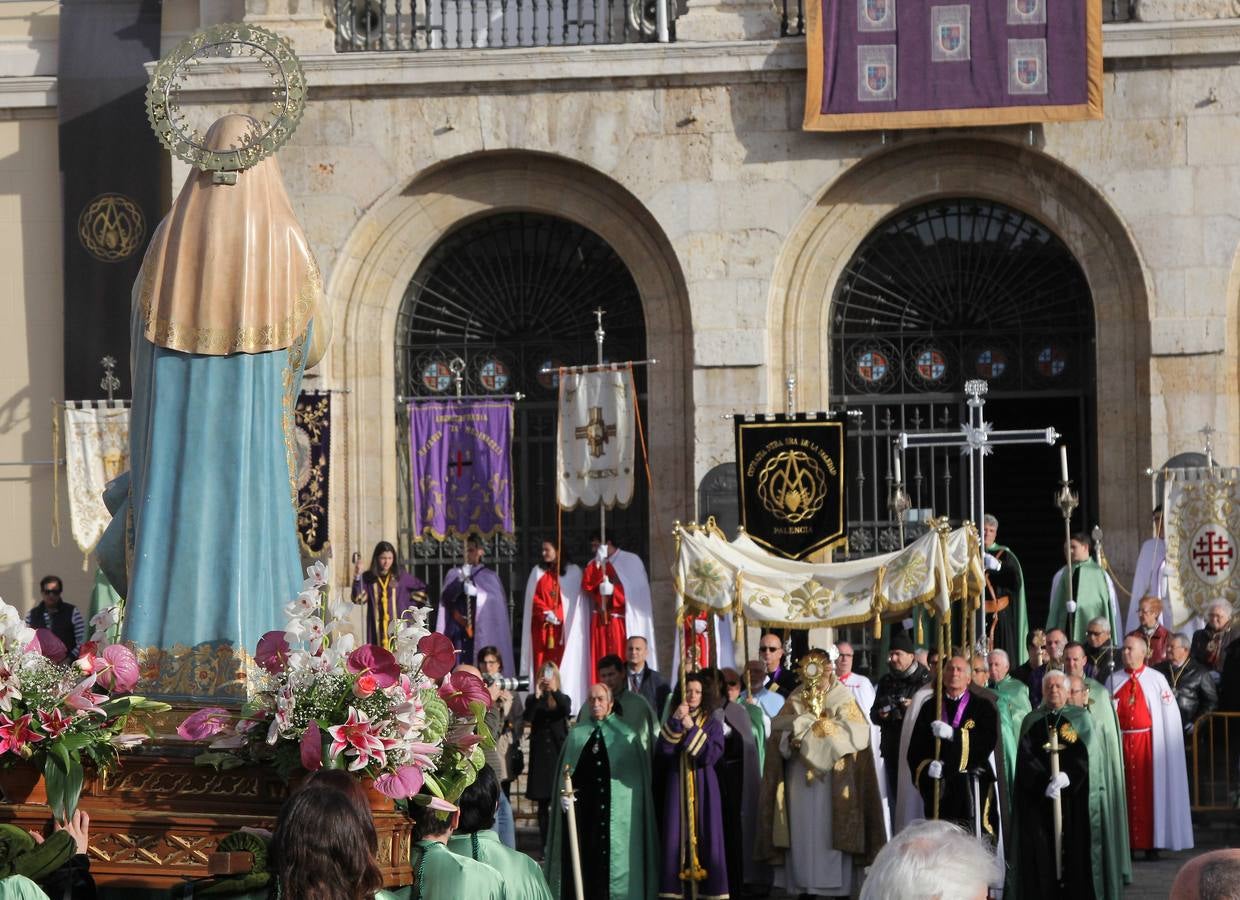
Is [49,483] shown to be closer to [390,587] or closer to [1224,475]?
[390,587]

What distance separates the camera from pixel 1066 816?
13.6 metres

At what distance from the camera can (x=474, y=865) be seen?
7.18m

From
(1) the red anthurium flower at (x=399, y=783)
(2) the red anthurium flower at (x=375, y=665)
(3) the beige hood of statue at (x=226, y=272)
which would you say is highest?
(3) the beige hood of statue at (x=226, y=272)

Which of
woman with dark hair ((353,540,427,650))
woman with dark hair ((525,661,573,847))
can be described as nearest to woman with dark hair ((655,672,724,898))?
woman with dark hair ((525,661,573,847))

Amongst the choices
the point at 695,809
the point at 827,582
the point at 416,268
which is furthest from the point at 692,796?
the point at 416,268

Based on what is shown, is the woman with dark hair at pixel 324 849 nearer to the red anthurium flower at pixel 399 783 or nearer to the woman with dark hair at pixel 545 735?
the red anthurium flower at pixel 399 783

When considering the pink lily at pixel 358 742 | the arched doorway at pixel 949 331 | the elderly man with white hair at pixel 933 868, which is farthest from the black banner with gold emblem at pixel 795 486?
the elderly man with white hair at pixel 933 868

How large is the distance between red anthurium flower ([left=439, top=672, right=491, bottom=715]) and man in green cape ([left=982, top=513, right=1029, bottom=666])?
9459 mm

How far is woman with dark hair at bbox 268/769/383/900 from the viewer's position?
500 cm

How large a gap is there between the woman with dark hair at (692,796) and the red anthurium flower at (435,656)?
234 inches

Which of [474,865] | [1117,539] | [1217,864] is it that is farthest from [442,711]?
[1117,539]

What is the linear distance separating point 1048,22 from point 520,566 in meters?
6.58

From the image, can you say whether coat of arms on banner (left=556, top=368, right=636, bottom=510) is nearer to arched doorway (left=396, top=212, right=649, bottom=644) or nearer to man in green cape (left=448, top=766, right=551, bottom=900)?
arched doorway (left=396, top=212, right=649, bottom=644)

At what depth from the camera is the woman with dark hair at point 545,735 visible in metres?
15.0
